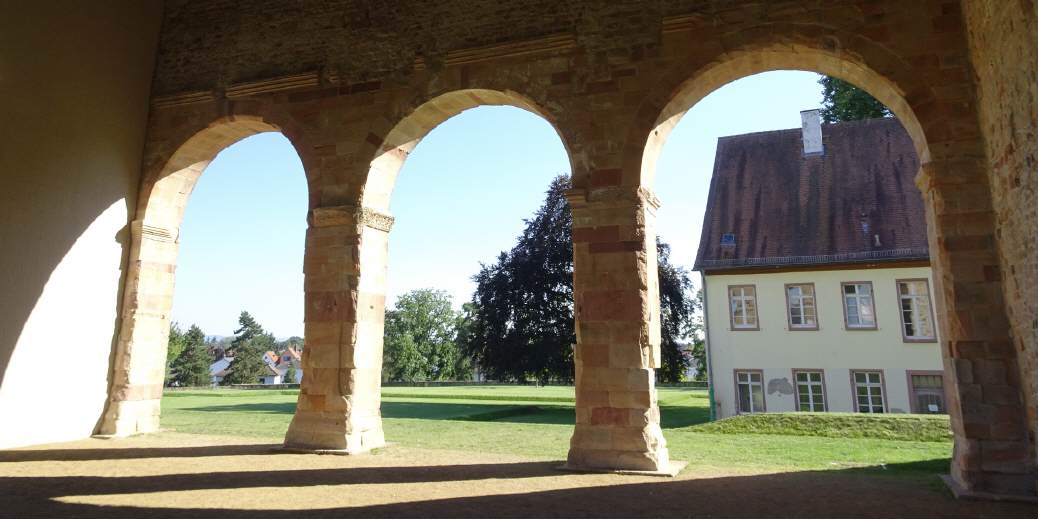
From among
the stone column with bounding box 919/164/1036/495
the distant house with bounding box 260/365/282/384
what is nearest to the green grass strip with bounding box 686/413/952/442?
the stone column with bounding box 919/164/1036/495

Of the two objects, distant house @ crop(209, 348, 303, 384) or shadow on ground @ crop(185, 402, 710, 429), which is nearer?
shadow on ground @ crop(185, 402, 710, 429)

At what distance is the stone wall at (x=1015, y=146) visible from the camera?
423cm

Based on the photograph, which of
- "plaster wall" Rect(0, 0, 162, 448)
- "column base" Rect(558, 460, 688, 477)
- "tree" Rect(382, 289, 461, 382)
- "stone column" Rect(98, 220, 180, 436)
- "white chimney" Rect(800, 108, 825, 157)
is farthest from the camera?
"tree" Rect(382, 289, 461, 382)

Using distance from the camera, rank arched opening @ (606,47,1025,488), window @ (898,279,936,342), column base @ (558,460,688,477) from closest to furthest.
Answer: arched opening @ (606,47,1025,488), column base @ (558,460,688,477), window @ (898,279,936,342)

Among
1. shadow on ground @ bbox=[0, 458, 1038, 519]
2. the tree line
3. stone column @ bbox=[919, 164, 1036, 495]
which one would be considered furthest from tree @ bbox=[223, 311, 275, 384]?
stone column @ bbox=[919, 164, 1036, 495]

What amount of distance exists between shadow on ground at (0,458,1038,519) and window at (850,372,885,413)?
359 inches

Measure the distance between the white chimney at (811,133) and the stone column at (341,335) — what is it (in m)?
13.0

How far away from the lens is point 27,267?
695 centimetres

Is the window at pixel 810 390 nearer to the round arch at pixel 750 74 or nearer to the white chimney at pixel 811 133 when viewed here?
the white chimney at pixel 811 133

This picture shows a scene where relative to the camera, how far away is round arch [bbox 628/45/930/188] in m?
5.87

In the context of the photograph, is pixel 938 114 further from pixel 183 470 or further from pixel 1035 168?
pixel 183 470

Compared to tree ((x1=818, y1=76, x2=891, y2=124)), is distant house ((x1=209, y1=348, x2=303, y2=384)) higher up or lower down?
lower down

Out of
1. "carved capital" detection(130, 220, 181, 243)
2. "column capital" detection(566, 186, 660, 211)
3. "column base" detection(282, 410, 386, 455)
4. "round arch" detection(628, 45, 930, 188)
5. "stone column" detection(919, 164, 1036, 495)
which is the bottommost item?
"column base" detection(282, 410, 386, 455)

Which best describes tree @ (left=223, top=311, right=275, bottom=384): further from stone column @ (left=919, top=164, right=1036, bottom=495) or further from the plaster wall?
stone column @ (left=919, top=164, right=1036, bottom=495)
